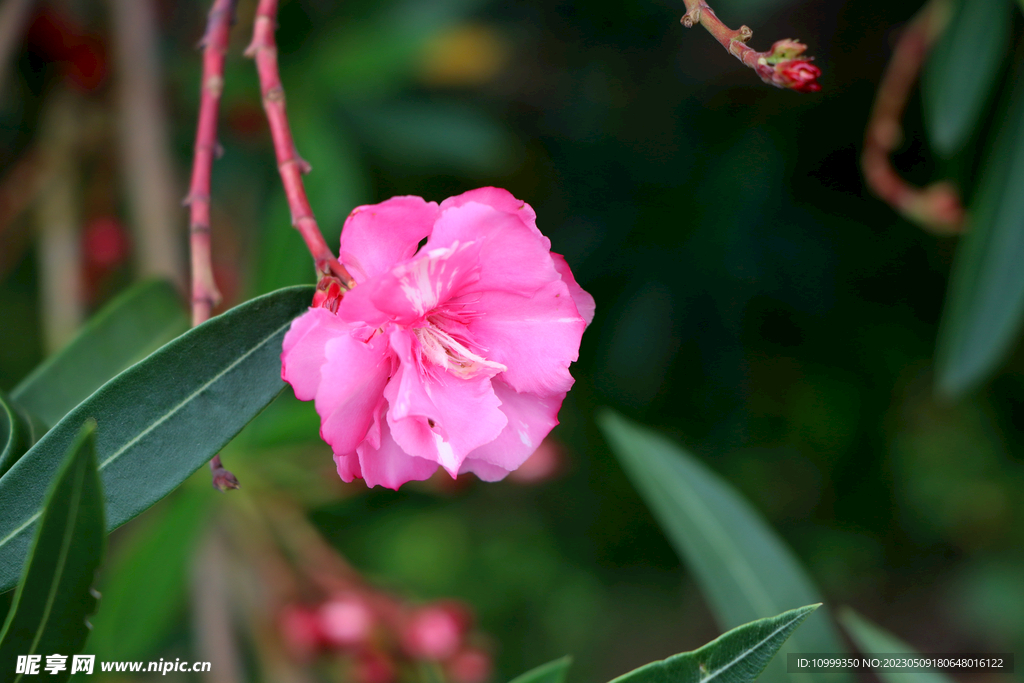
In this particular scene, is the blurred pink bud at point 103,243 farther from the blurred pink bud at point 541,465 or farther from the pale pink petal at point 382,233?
the pale pink petal at point 382,233

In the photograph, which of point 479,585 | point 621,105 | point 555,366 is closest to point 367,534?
point 479,585

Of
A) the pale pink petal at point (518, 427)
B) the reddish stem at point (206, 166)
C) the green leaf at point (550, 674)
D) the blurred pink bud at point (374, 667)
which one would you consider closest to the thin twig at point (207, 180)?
the reddish stem at point (206, 166)

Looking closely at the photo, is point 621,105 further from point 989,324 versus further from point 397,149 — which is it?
point 989,324

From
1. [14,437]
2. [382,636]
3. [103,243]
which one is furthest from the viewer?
[103,243]

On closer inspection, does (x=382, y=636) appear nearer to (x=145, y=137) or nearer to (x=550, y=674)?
(x=550, y=674)

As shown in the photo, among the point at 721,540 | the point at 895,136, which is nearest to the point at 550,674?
the point at 721,540
